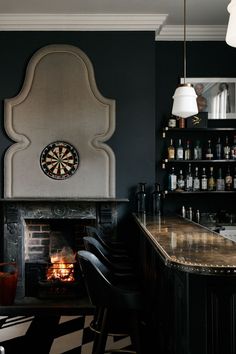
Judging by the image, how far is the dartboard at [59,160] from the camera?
17.8 ft

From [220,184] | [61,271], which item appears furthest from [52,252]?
[220,184]

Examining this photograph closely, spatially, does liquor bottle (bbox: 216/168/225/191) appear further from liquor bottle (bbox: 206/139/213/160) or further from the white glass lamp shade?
the white glass lamp shade

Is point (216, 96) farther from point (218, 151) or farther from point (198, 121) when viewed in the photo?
point (218, 151)

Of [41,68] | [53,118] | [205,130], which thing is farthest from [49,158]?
[205,130]

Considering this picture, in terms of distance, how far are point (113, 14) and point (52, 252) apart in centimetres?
287

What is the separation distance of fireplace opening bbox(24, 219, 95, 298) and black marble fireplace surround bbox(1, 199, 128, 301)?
0.18 metres

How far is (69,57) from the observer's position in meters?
5.44

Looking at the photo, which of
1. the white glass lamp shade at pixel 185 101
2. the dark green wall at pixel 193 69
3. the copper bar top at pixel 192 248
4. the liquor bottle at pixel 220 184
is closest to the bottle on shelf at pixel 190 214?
the dark green wall at pixel 193 69

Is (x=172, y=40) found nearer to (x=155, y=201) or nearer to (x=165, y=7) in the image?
(x=165, y=7)

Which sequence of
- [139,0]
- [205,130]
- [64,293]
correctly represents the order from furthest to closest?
[205,130], [64,293], [139,0]

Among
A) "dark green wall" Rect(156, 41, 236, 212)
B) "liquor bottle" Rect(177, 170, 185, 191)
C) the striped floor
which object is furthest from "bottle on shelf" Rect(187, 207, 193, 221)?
the striped floor

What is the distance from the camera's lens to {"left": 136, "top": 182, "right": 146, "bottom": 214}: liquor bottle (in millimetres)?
5363

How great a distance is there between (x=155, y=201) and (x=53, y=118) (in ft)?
4.95

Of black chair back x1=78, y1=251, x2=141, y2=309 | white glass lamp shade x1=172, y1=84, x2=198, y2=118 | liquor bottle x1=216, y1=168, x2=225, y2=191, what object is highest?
white glass lamp shade x1=172, y1=84, x2=198, y2=118
